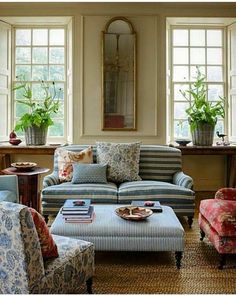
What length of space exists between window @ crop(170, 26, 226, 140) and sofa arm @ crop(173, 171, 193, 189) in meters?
1.45

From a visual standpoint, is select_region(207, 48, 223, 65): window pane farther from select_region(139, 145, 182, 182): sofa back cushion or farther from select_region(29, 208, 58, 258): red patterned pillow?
select_region(29, 208, 58, 258): red patterned pillow

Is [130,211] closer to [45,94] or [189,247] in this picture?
[189,247]

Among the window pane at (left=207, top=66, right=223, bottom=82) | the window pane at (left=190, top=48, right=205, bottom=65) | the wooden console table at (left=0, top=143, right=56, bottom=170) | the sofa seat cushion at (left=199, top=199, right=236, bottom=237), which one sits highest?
the window pane at (left=190, top=48, right=205, bottom=65)

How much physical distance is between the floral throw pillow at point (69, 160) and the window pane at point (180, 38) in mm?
2430

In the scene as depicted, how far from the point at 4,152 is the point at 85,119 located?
124cm

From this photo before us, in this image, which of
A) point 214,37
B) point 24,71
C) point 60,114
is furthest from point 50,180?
point 214,37

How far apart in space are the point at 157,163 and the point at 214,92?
1.91 meters

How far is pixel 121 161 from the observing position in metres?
4.46

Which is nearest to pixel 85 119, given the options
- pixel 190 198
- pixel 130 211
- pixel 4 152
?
pixel 4 152

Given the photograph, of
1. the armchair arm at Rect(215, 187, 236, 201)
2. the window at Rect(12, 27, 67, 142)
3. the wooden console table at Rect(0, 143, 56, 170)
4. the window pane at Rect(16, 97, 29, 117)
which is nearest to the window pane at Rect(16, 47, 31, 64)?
the window at Rect(12, 27, 67, 142)

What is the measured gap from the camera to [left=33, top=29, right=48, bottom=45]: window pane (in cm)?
581

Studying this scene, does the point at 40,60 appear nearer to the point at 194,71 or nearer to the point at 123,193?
the point at 194,71

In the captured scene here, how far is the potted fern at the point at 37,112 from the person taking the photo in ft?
17.2

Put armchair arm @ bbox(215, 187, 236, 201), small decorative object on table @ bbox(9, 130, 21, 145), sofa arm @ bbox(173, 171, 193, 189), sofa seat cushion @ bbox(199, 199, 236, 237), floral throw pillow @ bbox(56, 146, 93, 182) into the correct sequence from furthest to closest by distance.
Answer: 1. small decorative object on table @ bbox(9, 130, 21, 145)
2. floral throw pillow @ bbox(56, 146, 93, 182)
3. sofa arm @ bbox(173, 171, 193, 189)
4. armchair arm @ bbox(215, 187, 236, 201)
5. sofa seat cushion @ bbox(199, 199, 236, 237)
